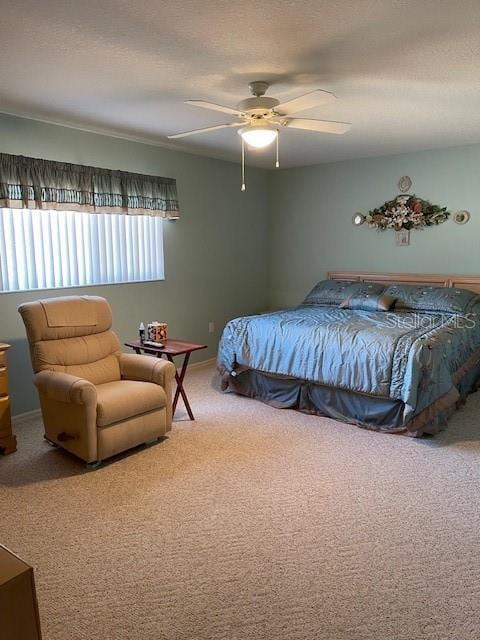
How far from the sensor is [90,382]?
3.31 metres

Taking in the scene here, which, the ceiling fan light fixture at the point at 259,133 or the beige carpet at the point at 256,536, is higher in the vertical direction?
the ceiling fan light fixture at the point at 259,133

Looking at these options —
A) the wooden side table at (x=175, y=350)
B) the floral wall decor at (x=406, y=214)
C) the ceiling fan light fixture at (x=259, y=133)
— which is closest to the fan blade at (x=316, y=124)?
the ceiling fan light fixture at (x=259, y=133)

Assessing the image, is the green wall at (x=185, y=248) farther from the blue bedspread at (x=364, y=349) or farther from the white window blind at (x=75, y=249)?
the blue bedspread at (x=364, y=349)

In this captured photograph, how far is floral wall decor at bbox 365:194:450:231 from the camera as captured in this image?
5.16m

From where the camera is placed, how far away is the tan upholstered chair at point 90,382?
119 inches

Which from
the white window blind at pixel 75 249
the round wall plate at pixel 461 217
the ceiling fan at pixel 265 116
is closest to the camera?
the ceiling fan at pixel 265 116

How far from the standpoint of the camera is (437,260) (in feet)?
17.2

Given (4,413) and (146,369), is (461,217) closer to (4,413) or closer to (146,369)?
(146,369)

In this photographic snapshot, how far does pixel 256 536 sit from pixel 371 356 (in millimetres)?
1715

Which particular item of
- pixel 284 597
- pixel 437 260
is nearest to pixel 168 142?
pixel 437 260

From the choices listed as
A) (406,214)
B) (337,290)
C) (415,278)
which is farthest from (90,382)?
(406,214)

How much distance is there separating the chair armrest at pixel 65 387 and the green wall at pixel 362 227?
3796 millimetres

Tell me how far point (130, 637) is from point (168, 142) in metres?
4.26

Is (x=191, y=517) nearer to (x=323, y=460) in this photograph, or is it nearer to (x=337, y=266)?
(x=323, y=460)
